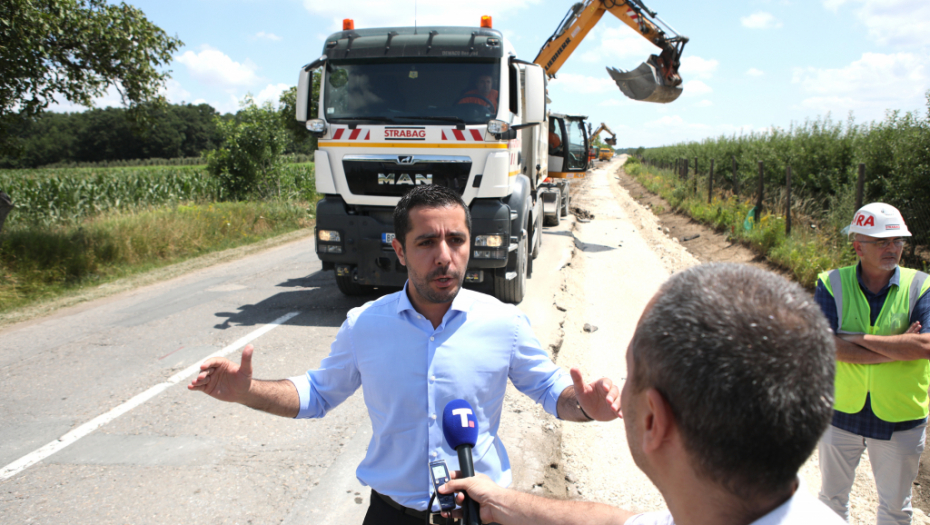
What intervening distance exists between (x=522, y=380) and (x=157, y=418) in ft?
11.8

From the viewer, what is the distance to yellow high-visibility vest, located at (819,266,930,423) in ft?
8.68

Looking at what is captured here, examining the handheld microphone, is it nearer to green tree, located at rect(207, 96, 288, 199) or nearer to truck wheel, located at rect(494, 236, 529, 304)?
truck wheel, located at rect(494, 236, 529, 304)

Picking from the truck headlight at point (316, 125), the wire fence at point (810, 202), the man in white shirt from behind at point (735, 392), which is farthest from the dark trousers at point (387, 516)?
the wire fence at point (810, 202)

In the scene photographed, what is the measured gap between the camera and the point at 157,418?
4.32 meters

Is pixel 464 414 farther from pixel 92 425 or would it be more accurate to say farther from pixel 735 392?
pixel 92 425

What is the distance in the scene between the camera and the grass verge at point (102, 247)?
877cm

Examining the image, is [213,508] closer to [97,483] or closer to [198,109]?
[97,483]

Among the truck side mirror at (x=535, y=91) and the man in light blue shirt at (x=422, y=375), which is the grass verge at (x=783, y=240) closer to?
the truck side mirror at (x=535, y=91)

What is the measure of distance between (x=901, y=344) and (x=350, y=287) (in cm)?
648

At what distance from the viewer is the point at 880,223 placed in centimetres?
279

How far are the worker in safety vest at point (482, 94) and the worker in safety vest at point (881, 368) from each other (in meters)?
4.51

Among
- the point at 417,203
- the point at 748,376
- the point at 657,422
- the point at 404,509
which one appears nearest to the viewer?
the point at 748,376

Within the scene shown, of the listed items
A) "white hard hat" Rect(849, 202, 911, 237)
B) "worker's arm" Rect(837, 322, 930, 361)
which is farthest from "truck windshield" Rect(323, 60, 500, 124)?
"worker's arm" Rect(837, 322, 930, 361)

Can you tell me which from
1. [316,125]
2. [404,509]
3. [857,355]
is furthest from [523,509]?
[316,125]
